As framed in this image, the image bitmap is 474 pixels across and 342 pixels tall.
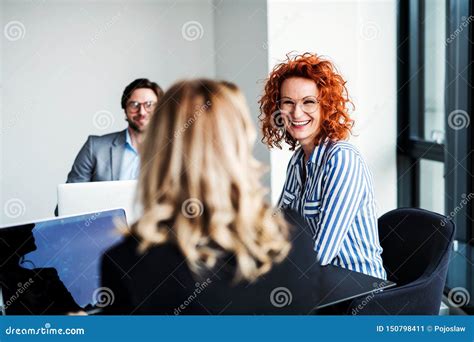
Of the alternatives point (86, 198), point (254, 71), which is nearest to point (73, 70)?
point (254, 71)

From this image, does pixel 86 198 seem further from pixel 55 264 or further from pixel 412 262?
pixel 412 262

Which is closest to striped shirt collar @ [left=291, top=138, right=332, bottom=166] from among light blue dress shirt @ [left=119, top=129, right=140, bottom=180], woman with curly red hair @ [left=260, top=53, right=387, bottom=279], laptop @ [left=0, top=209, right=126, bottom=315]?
woman with curly red hair @ [left=260, top=53, right=387, bottom=279]

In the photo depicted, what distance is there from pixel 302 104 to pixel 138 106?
1026mm

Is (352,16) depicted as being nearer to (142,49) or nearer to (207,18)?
(207,18)

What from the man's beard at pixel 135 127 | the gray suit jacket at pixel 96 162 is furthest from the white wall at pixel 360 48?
the gray suit jacket at pixel 96 162

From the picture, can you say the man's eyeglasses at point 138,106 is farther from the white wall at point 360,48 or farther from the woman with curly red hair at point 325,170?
the woman with curly red hair at point 325,170

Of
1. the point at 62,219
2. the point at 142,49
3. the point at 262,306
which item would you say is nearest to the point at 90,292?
the point at 62,219

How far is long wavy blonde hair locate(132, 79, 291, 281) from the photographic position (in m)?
0.98

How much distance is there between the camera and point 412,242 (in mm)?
1521

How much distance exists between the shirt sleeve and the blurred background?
564mm

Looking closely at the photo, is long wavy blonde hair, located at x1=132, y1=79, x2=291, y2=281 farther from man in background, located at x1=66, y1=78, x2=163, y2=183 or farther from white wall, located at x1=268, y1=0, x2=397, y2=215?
white wall, located at x1=268, y1=0, x2=397, y2=215

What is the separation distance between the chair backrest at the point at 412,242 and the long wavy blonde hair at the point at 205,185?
54 centimetres

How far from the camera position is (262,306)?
41.9 inches

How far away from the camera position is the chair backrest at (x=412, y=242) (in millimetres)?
1429
